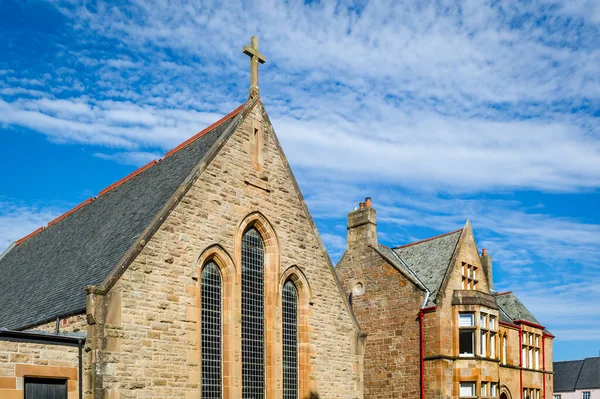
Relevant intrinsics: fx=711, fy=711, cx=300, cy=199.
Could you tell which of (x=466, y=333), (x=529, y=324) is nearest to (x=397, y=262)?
(x=466, y=333)

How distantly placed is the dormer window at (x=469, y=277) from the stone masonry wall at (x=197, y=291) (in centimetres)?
1030

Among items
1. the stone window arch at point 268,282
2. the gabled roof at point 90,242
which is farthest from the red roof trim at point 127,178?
the stone window arch at point 268,282

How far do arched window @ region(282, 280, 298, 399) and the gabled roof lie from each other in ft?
17.4

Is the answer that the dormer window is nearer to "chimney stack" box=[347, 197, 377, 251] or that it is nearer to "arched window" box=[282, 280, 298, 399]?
"chimney stack" box=[347, 197, 377, 251]

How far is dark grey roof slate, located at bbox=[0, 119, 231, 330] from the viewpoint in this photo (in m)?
19.5

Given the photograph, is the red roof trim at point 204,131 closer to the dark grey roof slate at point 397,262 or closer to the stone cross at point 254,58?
the stone cross at point 254,58

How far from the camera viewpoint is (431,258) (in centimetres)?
3406

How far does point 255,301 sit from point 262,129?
5.65 m

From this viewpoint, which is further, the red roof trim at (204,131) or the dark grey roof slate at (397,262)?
the dark grey roof slate at (397,262)

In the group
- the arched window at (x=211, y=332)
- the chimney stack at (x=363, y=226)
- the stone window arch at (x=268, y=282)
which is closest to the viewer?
the arched window at (x=211, y=332)

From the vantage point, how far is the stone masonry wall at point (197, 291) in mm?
17578

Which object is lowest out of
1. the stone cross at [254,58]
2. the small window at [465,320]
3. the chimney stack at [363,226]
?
the small window at [465,320]

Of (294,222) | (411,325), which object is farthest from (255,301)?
(411,325)

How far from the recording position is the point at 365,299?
34.2 m
